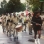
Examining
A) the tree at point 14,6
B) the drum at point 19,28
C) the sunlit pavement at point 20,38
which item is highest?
the tree at point 14,6

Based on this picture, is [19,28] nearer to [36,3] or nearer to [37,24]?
[37,24]

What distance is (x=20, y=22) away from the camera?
4.45ft

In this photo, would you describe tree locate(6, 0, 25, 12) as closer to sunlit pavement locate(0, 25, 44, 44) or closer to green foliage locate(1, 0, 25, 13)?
green foliage locate(1, 0, 25, 13)

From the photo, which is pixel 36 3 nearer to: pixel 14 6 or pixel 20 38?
pixel 14 6

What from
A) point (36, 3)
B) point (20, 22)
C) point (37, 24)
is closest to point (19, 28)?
point (20, 22)

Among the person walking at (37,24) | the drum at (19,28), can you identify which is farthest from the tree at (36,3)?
the drum at (19,28)

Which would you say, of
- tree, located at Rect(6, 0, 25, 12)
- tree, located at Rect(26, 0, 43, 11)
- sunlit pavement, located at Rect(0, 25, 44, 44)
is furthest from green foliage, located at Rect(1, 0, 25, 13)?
sunlit pavement, located at Rect(0, 25, 44, 44)

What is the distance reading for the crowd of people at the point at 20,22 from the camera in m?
1.35

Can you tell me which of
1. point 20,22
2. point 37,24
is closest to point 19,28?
point 20,22

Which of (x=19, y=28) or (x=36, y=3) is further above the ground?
(x=36, y=3)

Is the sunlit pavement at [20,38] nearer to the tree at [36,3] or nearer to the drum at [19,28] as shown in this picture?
the drum at [19,28]

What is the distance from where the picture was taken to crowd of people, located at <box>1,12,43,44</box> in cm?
135

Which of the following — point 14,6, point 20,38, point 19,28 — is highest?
point 14,6

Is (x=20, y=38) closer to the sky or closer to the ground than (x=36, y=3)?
closer to the ground
